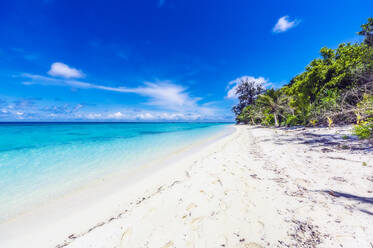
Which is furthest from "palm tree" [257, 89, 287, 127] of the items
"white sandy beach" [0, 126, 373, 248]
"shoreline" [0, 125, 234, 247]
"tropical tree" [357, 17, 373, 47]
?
"shoreline" [0, 125, 234, 247]

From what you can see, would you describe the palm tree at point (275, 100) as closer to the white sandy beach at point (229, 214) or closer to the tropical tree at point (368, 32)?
the tropical tree at point (368, 32)

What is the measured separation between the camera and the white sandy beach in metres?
1.72

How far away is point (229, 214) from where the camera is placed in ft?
7.08

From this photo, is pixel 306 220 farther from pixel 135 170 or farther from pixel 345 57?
pixel 345 57

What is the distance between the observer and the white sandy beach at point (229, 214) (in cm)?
172

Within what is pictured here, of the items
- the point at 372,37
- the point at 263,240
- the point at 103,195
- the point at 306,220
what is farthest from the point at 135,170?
the point at 372,37

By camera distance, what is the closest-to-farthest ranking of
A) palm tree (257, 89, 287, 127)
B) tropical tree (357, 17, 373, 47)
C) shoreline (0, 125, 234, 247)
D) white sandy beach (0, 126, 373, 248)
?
1. white sandy beach (0, 126, 373, 248)
2. shoreline (0, 125, 234, 247)
3. tropical tree (357, 17, 373, 47)
4. palm tree (257, 89, 287, 127)

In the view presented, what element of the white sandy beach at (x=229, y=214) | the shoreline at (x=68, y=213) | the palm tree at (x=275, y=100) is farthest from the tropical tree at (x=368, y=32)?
the shoreline at (x=68, y=213)

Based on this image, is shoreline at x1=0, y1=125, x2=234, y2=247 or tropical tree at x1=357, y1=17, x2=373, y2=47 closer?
shoreline at x1=0, y1=125, x2=234, y2=247

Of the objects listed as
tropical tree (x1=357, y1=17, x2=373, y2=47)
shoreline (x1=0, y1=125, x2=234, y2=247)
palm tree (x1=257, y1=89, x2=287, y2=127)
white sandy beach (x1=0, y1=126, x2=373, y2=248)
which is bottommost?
shoreline (x1=0, y1=125, x2=234, y2=247)

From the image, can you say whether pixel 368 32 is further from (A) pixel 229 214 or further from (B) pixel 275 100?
(A) pixel 229 214

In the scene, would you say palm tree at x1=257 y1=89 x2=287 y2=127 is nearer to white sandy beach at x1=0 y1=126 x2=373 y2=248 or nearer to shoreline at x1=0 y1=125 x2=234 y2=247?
white sandy beach at x1=0 y1=126 x2=373 y2=248

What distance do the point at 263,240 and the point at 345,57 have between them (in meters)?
18.0

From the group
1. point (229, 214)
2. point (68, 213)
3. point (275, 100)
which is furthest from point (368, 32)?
point (68, 213)
